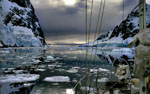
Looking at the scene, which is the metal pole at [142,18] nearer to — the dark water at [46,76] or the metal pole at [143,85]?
the metal pole at [143,85]

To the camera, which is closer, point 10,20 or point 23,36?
point 23,36

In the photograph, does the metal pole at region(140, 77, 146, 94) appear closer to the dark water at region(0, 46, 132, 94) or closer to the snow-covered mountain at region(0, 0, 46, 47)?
the dark water at region(0, 46, 132, 94)

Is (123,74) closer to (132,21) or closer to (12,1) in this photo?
(12,1)

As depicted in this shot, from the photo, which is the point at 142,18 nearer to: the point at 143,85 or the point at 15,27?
the point at 143,85

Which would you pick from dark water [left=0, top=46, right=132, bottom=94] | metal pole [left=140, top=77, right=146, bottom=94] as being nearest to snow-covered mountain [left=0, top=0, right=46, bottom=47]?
dark water [left=0, top=46, right=132, bottom=94]

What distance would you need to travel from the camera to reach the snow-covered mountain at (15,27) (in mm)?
67344

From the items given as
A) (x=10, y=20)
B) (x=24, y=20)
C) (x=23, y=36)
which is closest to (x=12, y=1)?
(x=24, y=20)

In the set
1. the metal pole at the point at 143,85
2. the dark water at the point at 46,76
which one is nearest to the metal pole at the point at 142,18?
the metal pole at the point at 143,85

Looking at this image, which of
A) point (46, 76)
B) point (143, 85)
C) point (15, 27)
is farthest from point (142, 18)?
point (15, 27)

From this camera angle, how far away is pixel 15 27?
80.8 metres

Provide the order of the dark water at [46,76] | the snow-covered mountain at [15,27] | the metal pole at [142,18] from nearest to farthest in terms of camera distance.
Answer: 1. the metal pole at [142,18]
2. the dark water at [46,76]
3. the snow-covered mountain at [15,27]

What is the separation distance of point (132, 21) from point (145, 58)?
124643 millimetres

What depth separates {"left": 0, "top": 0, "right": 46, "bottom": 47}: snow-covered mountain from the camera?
6734 centimetres

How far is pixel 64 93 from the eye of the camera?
9.41m
